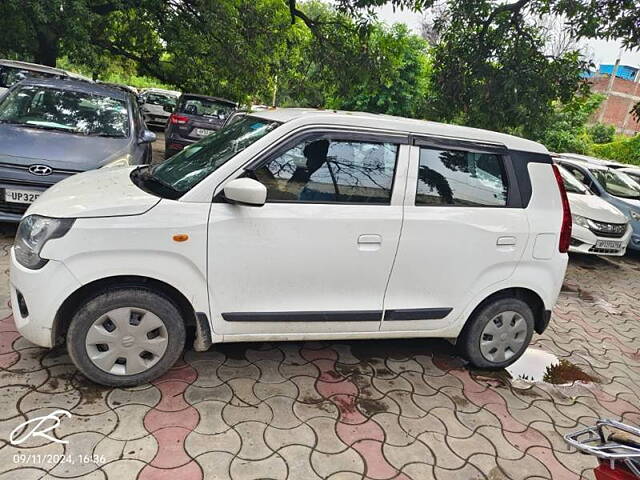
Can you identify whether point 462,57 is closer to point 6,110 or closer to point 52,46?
point 6,110

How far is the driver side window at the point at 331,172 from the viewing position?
277cm

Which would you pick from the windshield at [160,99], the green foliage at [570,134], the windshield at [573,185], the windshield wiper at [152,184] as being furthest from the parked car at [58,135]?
the green foliage at [570,134]

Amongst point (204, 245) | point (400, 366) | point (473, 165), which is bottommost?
point (400, 366)

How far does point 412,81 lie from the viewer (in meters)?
18.8

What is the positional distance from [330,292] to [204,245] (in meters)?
0.87

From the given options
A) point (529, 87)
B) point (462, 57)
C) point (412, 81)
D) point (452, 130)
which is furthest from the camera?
point (412, 81)

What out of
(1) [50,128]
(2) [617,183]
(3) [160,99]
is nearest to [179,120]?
(1) [50,128]

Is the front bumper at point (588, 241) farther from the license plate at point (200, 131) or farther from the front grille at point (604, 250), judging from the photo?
the license plate at point (200, 131)

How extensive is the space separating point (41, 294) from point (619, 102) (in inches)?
1725

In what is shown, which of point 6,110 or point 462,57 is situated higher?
point 462,57

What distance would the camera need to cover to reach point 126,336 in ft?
8.64

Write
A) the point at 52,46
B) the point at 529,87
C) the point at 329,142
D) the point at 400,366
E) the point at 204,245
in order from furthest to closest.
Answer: the point at 52,46
the point at 529,87
the point at 400,366
the point at 329,142
the point at 204,245

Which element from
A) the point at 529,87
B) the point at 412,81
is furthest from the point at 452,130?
the point at 412,81

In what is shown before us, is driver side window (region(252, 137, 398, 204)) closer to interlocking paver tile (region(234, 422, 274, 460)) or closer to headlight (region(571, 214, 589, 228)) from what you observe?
interlocking paver tile (region(234, 422, 274, 460))
